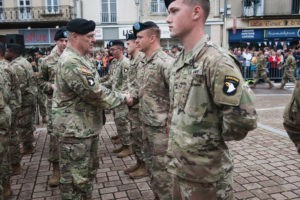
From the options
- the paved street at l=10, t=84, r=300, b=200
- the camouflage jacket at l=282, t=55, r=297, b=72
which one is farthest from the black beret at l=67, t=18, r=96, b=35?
the camouflage jacket at l=282, t=55, r=297, b=72

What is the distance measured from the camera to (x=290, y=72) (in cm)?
1333

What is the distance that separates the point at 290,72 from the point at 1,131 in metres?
13.3

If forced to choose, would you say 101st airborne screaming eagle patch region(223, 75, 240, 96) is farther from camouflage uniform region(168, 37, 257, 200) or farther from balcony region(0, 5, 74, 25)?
balcony region(0, 5, 74, 25)

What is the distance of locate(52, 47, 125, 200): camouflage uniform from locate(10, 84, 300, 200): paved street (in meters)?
0.92

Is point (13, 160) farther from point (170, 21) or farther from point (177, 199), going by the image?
point (170, 21)

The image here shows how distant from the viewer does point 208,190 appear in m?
2.10

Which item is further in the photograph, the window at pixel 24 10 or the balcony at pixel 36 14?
the window at pixel 24 10

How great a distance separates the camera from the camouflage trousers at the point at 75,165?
3.21 metres

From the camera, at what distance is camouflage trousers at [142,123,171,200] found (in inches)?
135

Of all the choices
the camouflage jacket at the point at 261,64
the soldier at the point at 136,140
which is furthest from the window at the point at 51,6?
the soldier at the point at 136,140

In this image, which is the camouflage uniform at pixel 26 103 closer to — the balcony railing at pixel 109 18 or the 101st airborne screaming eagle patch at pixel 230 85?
the 101st airborne screaming eagle patch at pixel 230 85

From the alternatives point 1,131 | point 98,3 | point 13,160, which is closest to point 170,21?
point 1,131

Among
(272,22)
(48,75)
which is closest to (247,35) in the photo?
(272,22)

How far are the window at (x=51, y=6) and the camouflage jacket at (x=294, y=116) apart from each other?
2391 cm
